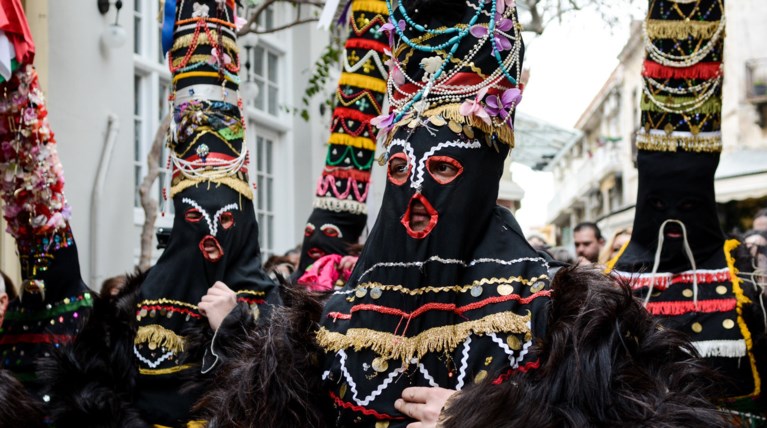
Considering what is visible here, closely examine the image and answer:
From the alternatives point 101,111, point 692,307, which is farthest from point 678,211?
→ point 101,111

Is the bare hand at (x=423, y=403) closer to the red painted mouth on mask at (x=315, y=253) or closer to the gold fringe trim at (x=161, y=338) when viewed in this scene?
the gold fringe trim at (x=161, y=338)

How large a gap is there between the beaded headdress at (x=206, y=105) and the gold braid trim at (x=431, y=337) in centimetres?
173

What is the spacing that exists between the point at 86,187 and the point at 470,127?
22.0ft

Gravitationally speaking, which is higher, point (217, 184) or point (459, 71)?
point (459, 71)

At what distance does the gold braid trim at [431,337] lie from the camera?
2590mm

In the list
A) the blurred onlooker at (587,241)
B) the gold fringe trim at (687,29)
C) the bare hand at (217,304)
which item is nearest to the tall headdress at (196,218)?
the bare hand at (217,304)

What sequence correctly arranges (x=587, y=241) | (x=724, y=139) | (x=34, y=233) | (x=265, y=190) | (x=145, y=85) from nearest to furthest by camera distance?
(x=34, y=233), (x=587, y=241), (x=145, y=85), (x=265, y=190), (x=724, y=139)

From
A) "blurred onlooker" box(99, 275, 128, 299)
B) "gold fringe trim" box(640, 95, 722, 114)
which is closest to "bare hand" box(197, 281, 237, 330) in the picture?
"blurred onlooker" box(99, 275, 128, 299)

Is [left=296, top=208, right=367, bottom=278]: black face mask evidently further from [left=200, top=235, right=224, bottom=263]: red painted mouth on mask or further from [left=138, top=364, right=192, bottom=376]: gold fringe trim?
[left=138, top=364, right=192, bottom=376]: gold fringe trim

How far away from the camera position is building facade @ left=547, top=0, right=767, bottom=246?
52.2 ft

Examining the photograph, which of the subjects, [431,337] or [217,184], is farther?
[217,184]

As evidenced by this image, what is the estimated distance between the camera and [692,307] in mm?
4289

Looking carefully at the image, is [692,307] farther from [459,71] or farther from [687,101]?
[459,71]

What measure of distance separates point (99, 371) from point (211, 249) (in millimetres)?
725
